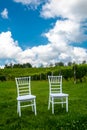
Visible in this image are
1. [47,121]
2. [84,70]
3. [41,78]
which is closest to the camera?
[47,121]

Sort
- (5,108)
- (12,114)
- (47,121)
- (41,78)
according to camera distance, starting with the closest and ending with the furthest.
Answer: (47,121) → (12,114) → (5,108) → (41,78)

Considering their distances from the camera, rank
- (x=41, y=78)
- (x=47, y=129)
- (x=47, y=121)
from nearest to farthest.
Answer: (x=47, y=129) → (x=47, y=121) → (x=41, y=78)

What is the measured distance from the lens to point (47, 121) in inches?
360

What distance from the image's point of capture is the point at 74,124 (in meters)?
8.55

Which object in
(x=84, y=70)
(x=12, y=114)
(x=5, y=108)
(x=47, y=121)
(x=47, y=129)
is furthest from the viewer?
(x=84, y=70)

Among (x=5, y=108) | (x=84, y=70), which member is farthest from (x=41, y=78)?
(x=5, y=108)

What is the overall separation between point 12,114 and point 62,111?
175 cm

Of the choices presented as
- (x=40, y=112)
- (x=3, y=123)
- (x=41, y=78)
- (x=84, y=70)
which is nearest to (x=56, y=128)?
(x=3, y=123)

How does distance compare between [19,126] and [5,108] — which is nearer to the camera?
[19,126]

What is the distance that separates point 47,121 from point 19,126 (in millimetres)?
872

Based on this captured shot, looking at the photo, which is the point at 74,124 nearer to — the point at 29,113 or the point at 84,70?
the point at 29,113

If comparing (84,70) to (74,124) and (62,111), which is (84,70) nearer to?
(62,111)

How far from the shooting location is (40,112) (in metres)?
10.9

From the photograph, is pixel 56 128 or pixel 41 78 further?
pixel 41 78
